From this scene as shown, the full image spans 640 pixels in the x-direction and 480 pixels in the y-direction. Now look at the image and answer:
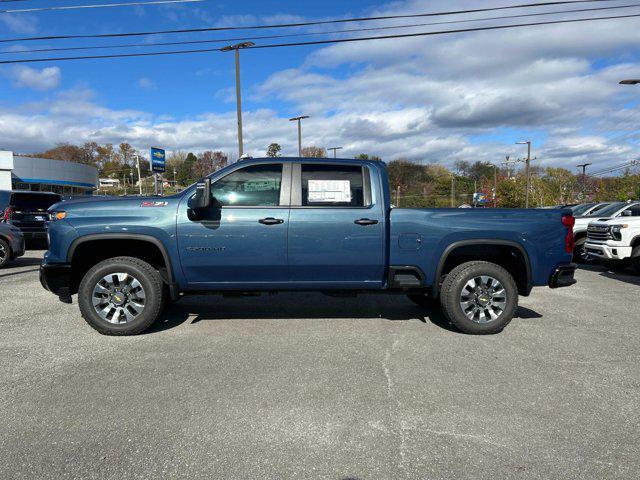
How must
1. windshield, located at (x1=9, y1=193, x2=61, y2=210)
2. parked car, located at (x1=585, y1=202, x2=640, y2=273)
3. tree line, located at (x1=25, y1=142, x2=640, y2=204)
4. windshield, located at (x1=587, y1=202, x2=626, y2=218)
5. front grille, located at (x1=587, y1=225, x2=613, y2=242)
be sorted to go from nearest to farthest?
parked car, located at (x1=585, y1=202, x2=640, y2=273)
front grille, located at (x1=587, y1=225, x2=613, y2=242)
windshield, located at (x1=587, y1=202, x2=626, y2=218)
windshield, located at (x1=9, y1=193, x2=61, y2=210)
tree line, located at (x1=25, y1=142, x2=640, y2=204)

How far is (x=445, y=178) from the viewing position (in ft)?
315

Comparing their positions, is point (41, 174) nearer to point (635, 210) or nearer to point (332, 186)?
point (332, 186)

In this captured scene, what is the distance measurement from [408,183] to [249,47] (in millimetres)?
83851

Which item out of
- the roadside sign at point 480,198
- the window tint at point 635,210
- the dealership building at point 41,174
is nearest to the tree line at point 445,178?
the roadside sign at point 480,198

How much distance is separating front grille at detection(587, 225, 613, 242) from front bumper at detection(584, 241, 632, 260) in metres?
0.15

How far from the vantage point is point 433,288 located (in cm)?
500

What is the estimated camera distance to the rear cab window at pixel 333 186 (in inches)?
194

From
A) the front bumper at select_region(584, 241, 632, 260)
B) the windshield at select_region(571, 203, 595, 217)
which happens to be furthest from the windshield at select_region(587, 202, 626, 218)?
the front bumper at select_region(584, 241, 632, 260)

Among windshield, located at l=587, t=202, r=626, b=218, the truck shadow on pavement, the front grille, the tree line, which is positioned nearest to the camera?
the truck shadow on pavement

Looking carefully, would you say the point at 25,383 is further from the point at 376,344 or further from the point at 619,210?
the point at 619,210

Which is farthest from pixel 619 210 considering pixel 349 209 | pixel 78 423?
pixel 78 423

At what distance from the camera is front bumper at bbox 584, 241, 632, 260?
939cm

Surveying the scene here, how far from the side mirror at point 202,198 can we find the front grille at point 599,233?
9.15 m

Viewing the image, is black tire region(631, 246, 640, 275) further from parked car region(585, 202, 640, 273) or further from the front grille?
the front grille
